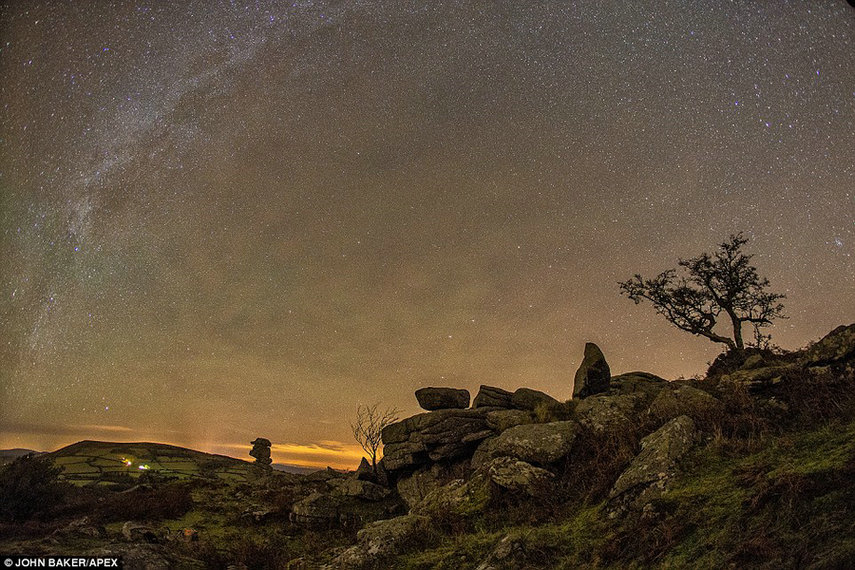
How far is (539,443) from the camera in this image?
575 inches

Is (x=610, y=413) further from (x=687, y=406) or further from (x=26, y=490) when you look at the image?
(x=26, y=490)

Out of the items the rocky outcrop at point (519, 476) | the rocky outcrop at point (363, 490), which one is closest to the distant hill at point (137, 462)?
the rocky outcrop at point (363, 490)

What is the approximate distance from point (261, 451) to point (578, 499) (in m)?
46.7

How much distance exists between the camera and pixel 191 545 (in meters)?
15.8

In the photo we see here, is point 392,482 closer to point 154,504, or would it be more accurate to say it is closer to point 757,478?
point 154,504

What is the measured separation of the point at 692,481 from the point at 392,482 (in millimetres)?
19093

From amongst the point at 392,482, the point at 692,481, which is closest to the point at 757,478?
the point at 692,481

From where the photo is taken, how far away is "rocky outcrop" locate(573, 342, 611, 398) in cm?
2372

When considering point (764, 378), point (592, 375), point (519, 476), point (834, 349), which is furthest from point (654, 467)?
point (592, 375)

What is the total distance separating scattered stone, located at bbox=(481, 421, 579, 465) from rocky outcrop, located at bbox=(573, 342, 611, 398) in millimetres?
8595

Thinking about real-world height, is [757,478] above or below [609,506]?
above

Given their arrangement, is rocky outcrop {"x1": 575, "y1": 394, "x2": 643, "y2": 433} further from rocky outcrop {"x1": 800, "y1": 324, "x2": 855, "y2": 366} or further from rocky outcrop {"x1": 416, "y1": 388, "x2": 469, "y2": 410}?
rocky outcrop {"x1": 416, "y1": 388, "x2": 469, "y2": 410}

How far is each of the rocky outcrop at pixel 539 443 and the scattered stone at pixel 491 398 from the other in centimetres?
966

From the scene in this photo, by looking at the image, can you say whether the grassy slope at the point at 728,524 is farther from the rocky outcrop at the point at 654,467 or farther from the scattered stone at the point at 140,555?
the scattered stone at the point at 140,555
